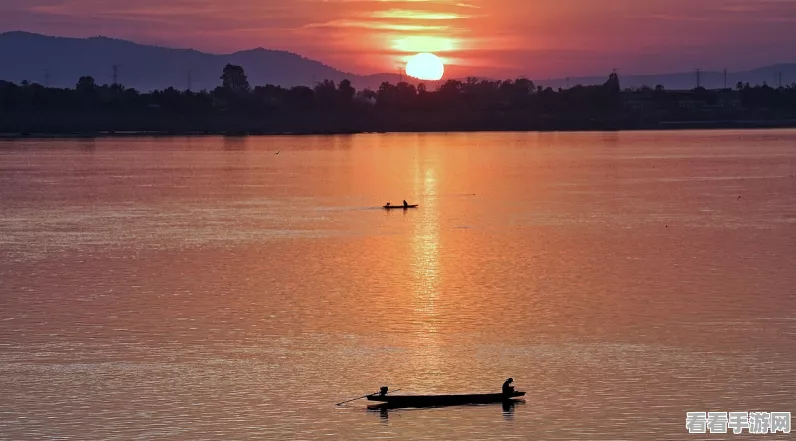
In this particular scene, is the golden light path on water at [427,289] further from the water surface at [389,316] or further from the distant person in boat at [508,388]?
the distant person in boat at [508,388]

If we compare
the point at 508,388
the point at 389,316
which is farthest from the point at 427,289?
the point at 508,388

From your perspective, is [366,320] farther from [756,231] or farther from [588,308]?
[756,231]

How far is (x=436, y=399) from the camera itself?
26.2m

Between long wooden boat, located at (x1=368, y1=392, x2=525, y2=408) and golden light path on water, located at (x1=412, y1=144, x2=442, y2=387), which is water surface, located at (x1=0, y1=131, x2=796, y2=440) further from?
long wooden boat, located at (x1=368, y1=392, x2=525, y2=408)

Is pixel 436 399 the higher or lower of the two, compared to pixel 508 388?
lower

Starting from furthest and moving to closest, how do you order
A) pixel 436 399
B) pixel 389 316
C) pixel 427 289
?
pixel 427 289
pixel 389 316
pixel 436 399

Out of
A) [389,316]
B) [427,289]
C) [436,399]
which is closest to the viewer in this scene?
[436,399]

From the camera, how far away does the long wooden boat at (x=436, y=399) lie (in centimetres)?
2611

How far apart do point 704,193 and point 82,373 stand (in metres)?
66.4

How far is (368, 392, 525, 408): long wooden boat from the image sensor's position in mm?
26106

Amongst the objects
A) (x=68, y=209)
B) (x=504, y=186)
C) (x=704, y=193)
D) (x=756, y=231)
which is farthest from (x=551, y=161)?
(x=756, y=231)

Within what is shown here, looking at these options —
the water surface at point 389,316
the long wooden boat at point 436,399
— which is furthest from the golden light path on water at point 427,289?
the long wooden boat at point 436,399

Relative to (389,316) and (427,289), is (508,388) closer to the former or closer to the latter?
(389,316)

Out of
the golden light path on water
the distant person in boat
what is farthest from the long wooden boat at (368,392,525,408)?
the golden light path on water
